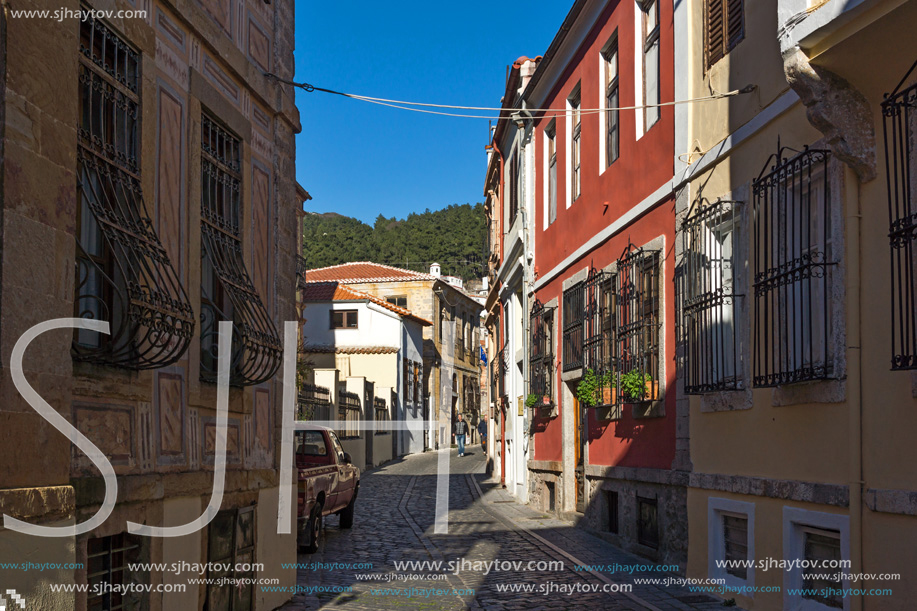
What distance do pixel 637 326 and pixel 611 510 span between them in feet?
10.00

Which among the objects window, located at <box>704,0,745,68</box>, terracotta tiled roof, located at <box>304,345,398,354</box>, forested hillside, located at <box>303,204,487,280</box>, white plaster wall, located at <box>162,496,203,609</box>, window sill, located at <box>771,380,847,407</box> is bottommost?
white plaster wall, located at <box>162,496,203,609</box>

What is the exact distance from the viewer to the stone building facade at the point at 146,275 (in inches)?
202

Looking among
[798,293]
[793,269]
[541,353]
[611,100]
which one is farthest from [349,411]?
[793,269]

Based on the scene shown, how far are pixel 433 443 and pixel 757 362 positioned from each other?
42.3 m

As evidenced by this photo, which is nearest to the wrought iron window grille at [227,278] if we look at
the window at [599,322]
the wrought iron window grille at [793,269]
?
the wrought iron window grille at [793,269]

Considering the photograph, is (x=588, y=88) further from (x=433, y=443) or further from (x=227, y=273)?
(x=433, y=443)

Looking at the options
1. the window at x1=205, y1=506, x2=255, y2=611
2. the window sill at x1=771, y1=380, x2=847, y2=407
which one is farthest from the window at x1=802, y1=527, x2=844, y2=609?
the window at x1=205, y1=506, x2=255, y2=611

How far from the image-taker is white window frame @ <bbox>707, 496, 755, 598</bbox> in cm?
902

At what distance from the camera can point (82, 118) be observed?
6.06 metres

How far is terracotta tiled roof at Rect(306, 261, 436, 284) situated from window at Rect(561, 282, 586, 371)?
36641 millimetres

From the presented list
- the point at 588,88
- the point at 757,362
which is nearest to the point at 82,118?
the point at 757,362

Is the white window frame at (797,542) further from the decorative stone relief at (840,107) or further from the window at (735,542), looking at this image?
the decorative stone relief at (840,107)

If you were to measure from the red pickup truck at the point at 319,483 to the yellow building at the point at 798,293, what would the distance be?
5.12 m

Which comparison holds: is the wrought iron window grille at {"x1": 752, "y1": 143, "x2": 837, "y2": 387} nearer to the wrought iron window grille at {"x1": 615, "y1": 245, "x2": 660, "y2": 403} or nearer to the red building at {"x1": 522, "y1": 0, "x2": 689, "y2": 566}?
the red building at {"x1": 522, "y1": 0, "x2": 689, "y2": 566}
